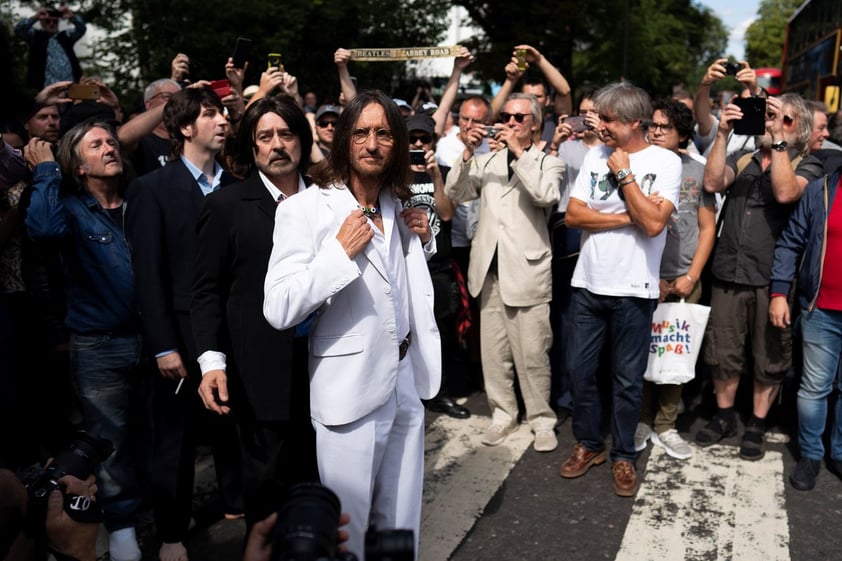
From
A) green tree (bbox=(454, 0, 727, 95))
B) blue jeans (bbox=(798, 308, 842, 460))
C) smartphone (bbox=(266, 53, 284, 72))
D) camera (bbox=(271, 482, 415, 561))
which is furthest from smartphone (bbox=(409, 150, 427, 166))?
green tree (bbox=(454, 0, 727, 95))

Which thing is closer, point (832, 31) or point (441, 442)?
point (441, 442)

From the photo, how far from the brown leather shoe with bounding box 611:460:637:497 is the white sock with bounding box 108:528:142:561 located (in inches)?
103

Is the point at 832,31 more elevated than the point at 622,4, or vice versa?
the point at 622,4

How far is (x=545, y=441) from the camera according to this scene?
521cm

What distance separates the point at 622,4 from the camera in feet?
81.8

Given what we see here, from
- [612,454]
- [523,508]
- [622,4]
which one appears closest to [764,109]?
[612,454]

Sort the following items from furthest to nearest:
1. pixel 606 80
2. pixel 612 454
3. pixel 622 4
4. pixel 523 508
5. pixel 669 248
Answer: pixel 606 80 → pixel 622 4 → pixel 669 248 → pixel 612 454 → pixel 523 508

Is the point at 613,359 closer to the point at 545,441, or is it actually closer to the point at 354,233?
the point at 545,441

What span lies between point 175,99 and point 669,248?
3.19m

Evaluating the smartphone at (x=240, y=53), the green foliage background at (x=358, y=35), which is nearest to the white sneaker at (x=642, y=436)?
the smartphone at (x=240, y=53)

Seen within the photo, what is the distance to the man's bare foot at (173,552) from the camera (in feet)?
12.6

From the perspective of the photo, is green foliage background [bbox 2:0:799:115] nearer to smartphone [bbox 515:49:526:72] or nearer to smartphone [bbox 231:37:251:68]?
smartphone [bbox 231:37:251:68]

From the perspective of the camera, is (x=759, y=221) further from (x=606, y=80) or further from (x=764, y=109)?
(x=606, y=80)

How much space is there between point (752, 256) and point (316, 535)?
13.7 ft
